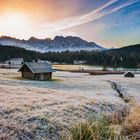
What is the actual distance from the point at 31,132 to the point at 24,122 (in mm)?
1314

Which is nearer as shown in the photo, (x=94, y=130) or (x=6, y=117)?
(x=94, y=130)

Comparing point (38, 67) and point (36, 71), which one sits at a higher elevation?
point (38, 67)

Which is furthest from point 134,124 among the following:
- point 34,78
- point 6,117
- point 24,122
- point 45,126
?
point 34,78

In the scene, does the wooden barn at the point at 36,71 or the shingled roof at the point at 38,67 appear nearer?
the wooden barn at the point at 36,71

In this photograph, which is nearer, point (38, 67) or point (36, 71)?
point (36, 71)

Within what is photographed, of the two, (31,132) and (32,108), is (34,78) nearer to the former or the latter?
(32,108)

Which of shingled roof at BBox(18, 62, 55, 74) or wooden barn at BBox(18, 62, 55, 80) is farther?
shingled roof at BBox(18, 62, 55, 74)

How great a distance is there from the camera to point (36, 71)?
6494 centimetres

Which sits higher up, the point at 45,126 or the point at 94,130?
the point at 94,130

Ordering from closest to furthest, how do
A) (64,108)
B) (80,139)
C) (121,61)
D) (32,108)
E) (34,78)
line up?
1. (80,139)
2. (32,108)
3. (64,108)
4. (34,78)
5. (121,61)

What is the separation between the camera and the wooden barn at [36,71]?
65.3 meters

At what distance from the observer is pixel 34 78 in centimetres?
6512

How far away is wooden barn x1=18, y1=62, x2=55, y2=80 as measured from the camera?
6531 centimetres

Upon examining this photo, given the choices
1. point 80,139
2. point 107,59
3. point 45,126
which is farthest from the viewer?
point 107,59
